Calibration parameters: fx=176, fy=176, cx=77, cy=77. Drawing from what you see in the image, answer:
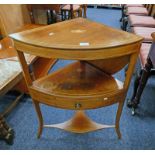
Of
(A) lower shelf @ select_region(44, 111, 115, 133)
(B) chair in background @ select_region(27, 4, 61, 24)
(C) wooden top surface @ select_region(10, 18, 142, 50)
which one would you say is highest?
(C) wooden top surface @ select_region(10, 18, 142, 50)

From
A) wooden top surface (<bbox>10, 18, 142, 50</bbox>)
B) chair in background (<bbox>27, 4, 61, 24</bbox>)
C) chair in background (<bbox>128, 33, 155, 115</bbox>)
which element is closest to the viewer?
wooden top surface (<bbox>10, 18, 142, 50</bbox>)

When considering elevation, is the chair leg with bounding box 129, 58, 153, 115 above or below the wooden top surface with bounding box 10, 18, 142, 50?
below

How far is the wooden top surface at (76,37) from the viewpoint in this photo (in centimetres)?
70

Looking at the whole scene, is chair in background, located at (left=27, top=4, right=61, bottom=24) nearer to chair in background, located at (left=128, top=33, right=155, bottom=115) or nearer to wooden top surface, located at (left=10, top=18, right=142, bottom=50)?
chair in background, located at (left=128, top=33, right=155, bottom=115)

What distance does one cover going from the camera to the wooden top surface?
2.30 feet

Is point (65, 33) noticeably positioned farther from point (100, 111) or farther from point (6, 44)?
point (6, 44)

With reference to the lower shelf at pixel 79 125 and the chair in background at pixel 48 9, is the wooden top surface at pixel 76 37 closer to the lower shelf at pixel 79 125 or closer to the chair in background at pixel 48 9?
the lower shelf at pixel 79 125

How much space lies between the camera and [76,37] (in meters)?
0.80

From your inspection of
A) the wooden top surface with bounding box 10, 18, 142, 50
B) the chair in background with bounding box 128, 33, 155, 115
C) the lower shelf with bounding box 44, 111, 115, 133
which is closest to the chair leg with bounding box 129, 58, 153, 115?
the chair in background with bounding box 128, 33, 155, 115

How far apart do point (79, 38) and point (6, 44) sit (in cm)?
123

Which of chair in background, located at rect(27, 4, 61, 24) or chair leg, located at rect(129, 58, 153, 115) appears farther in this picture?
chair in background, located at rect(27, 4, 61, 24)

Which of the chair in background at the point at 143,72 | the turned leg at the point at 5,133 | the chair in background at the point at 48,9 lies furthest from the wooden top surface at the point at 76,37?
the chair in background at the point at 48,9

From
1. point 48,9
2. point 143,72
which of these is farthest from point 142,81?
point 48,9

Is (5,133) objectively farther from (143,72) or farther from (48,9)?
(48,9)
